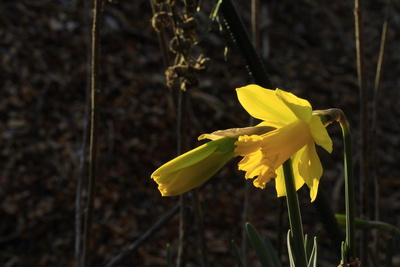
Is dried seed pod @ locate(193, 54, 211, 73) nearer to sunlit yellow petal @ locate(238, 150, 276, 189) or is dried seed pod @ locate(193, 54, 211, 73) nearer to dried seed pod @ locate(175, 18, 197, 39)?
dried seed pod @ locate(175, 18, 197, 39)

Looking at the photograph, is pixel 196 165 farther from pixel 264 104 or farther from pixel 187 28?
pixel 187 28

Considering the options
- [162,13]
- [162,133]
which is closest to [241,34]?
[162,13]

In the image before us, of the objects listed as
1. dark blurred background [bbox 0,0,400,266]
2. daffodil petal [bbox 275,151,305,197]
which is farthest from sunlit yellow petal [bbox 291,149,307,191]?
dark blurred background [bbox 0,0,400,266]

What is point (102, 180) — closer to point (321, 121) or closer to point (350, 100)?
point (350, 100)

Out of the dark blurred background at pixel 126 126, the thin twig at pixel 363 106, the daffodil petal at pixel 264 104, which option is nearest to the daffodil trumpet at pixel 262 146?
the daffodil petal at pixel 264 104

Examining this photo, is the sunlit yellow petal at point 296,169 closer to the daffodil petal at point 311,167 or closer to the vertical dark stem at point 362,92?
the daffodil petal at point 311,167

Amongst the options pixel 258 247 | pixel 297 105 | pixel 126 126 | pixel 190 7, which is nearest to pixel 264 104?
pixel 297 105
